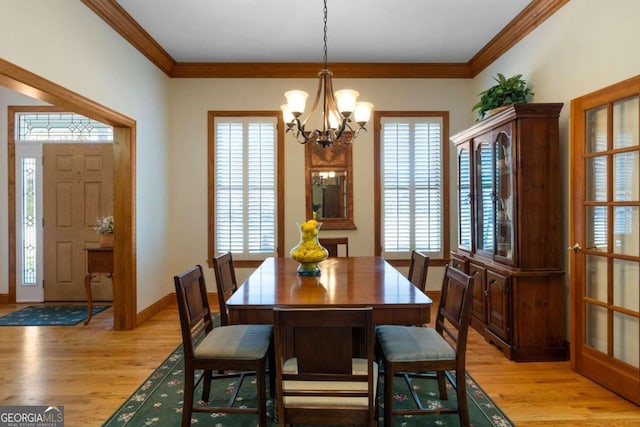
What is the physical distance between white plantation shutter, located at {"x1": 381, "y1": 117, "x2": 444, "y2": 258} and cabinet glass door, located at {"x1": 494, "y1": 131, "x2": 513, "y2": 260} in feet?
5.13

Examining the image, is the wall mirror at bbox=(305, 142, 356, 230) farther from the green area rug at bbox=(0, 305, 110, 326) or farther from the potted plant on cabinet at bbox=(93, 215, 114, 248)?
the green area rug at bbox=(0, 305, 110, 326)

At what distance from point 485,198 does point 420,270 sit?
4.42ft

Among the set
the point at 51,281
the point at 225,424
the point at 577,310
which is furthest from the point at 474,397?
the point at 51,281

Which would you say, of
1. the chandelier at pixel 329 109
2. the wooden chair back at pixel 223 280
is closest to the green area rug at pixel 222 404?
the wooden chair back at pixel 223 280

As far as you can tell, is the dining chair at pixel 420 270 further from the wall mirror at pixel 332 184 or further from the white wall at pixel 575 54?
the wall mirror at pixel 332 184

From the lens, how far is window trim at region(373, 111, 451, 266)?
5012 mm

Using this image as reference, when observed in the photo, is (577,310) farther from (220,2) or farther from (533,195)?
(220,2)

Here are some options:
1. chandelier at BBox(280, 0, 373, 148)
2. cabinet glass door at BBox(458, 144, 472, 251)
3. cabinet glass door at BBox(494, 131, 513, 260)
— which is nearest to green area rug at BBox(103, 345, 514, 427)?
cabinet glass door at BBox(494, 131, 513, 260)

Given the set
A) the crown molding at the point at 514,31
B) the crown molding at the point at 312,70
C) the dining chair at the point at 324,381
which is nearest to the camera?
the dining chair at the point at 324,381

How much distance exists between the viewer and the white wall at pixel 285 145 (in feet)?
16.4

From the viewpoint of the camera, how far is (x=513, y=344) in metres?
3.20

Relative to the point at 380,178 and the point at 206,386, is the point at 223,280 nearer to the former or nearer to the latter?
the point at 206,386

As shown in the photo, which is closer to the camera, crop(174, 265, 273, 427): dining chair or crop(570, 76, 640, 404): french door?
crop(174, 265, 273, 427): dining chair

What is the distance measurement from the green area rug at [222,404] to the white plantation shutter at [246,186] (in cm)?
218
